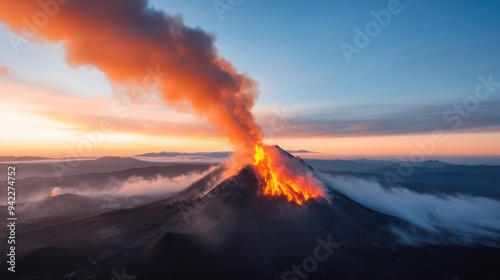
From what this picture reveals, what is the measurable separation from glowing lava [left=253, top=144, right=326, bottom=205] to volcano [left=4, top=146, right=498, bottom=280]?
1.72 ft

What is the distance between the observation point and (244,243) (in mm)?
63250

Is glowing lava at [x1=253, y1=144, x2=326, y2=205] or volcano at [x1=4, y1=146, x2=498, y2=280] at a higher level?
glowing lava at [x1=253, y1=144, x2=326, y2=205]

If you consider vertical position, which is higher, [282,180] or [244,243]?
[282,180]

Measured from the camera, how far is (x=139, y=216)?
82.3 meters

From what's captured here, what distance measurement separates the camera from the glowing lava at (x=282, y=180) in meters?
80.5

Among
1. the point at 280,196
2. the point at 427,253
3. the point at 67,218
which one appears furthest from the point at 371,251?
the point at 67,218

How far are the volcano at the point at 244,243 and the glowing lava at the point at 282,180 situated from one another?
52 cm

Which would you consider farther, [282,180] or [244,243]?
[282,180]

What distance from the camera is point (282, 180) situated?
85750mm

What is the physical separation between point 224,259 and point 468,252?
62.6 m

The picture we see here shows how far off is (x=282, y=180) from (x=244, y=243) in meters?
26.8

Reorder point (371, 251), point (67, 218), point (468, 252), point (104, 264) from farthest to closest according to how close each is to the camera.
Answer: point (67, 218) < point (468, 252) < point (371, 251) < point (104, 264)

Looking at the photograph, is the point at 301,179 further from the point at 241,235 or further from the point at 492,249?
the point at 492,249

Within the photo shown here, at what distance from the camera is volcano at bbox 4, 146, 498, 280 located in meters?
52.5
